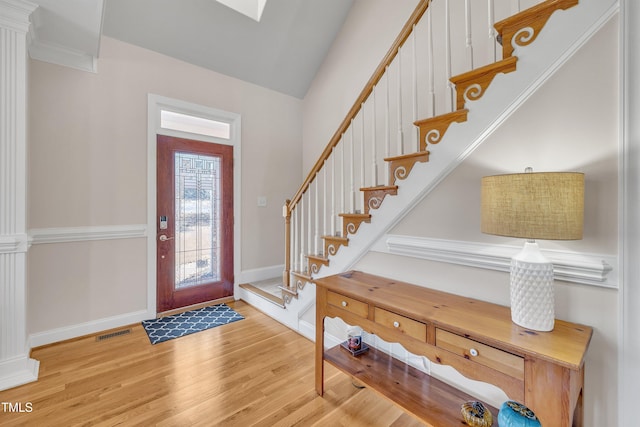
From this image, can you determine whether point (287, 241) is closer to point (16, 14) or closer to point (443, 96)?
point (443, 96)

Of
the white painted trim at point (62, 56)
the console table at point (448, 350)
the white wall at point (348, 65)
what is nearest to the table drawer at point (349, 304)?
the console table at point (448, 350)

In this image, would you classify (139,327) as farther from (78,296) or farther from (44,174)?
(44,174)

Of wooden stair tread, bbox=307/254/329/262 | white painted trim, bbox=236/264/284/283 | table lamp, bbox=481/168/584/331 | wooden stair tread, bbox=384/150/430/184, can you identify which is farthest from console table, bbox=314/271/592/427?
white painted trim, bbox=236/264/284/283

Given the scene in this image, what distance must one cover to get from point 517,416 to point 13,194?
3.28 meters

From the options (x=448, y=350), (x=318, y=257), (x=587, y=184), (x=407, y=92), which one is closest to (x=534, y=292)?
(x=448, y=350)

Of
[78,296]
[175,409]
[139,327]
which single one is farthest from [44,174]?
[175,409]

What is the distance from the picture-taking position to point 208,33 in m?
3.16

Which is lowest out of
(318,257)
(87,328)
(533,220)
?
(87,328)

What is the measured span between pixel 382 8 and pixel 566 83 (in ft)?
8.83

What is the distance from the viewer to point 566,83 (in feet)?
4.33

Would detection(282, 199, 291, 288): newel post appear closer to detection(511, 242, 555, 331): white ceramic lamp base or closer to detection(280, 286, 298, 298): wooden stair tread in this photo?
detection(280, 286, 298, 298): wooden stair tread

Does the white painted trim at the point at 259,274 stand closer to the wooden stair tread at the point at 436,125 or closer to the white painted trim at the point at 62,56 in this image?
the white painted trim at the point at 62,56

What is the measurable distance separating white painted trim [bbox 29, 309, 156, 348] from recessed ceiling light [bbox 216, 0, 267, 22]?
3502mm

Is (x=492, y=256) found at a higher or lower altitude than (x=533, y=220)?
lower
